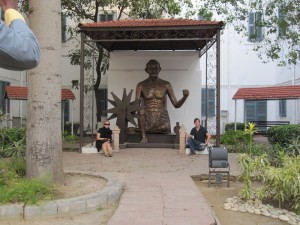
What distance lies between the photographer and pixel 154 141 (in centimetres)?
1511

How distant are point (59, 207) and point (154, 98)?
1002 centimetres

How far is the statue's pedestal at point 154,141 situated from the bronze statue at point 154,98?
0.27m

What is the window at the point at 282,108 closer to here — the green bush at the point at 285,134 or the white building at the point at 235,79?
the white building at the point at 235,79

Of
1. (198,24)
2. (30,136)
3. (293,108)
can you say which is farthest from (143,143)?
(293,108)

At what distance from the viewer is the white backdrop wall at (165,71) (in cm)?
1777

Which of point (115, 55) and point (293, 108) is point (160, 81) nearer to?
point (115, 55)

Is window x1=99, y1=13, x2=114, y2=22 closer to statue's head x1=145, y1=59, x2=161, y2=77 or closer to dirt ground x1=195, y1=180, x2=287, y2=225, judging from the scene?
statue's head x1=145, y1=59, x2=161, y2=77

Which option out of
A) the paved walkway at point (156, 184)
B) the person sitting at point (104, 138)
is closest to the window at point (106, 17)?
the paved walkway at point (156, 184)

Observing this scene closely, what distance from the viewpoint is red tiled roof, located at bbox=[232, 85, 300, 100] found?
60.7ft

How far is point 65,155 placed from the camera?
42.0 feet

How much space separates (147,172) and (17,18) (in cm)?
782

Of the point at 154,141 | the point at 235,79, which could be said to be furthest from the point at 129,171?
the point at 235,79

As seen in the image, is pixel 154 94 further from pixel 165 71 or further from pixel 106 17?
pixel 106 17

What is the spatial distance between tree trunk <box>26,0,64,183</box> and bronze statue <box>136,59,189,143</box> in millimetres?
8362
